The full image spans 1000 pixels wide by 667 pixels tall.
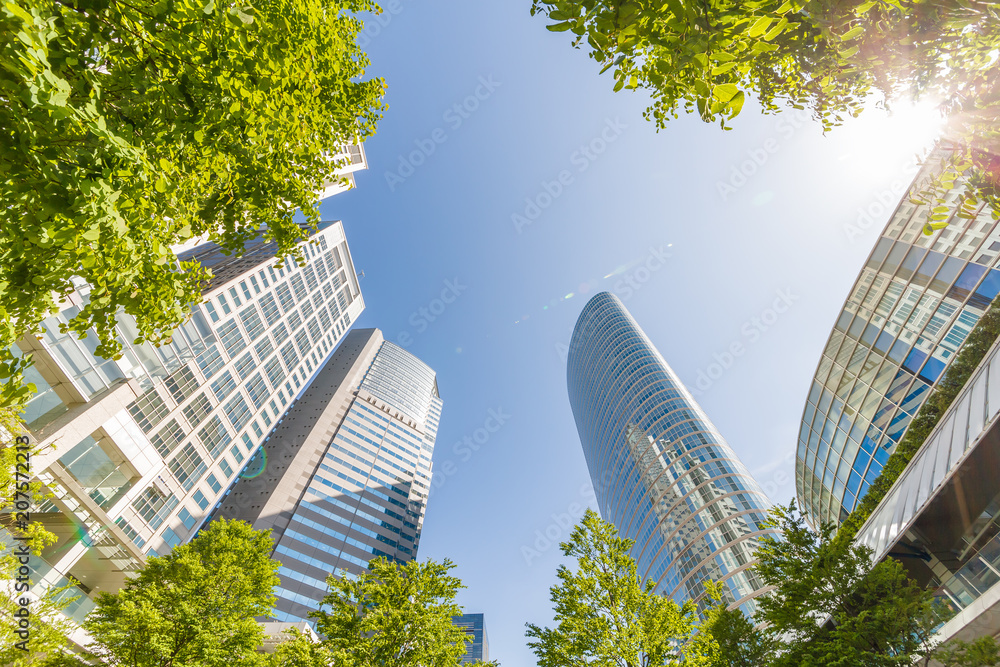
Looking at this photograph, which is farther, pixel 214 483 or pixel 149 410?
pixel 214 483

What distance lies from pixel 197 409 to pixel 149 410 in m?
6.82

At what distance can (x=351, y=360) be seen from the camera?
93125 millimetres

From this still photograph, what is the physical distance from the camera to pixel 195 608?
10.7 m

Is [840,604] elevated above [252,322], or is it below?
below

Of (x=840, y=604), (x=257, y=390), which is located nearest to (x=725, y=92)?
(x=840, y=604)

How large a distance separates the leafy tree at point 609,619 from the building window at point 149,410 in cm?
3668

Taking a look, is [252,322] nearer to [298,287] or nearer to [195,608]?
[298,287]

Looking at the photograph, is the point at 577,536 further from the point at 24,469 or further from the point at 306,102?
the point at 24,469

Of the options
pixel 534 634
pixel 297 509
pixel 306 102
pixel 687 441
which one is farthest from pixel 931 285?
pixel 297 509

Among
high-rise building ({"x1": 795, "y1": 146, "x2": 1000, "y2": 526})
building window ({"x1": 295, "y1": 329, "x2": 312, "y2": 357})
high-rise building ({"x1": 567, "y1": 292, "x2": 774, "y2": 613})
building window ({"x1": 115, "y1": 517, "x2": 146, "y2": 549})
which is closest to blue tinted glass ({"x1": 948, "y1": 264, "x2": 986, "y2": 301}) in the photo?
high-rise building ({"x1": 795, "y1": 146, "x2": 1000, "y2": 526})

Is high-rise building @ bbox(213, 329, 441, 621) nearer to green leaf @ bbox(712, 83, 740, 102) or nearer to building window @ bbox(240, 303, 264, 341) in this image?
building window @ bbox(240, 303, 264, 341)

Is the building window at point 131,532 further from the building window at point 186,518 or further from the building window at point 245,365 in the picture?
the building window at point 245,365

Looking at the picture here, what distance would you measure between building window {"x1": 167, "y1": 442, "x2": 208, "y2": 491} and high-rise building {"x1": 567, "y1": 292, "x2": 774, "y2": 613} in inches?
1641

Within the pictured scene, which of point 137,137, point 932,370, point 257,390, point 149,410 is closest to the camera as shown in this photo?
point 137,137
